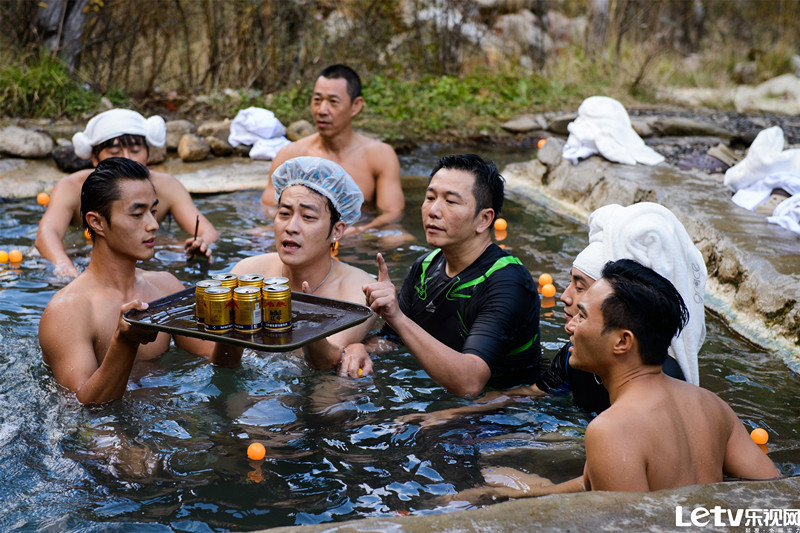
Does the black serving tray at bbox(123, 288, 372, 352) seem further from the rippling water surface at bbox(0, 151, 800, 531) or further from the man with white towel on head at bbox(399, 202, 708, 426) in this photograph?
the man with white towel on head at bbox(399, 202, 708, 426)

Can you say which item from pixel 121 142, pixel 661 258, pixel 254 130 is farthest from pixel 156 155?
pixel 661 258

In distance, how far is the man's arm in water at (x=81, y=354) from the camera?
156 inches

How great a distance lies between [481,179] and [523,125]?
920cm

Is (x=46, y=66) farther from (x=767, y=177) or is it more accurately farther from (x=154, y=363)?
(x=767, y=177)

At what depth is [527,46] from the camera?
16.9 m

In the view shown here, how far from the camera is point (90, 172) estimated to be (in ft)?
23.9

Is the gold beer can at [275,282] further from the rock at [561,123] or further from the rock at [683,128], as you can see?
the rock at [683,128]

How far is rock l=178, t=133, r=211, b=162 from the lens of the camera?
11.2 meters

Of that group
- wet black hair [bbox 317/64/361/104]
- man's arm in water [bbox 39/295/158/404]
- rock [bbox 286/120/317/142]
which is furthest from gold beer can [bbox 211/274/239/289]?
rock [bbox 286/120/317/142]

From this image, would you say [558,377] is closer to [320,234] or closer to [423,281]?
[423,281]

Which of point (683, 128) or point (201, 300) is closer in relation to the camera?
point (201, 300)

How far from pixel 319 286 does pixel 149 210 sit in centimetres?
125

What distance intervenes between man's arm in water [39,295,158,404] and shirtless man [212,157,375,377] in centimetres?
79

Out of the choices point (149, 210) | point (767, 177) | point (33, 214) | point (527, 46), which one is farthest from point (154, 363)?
point (527, 46)
